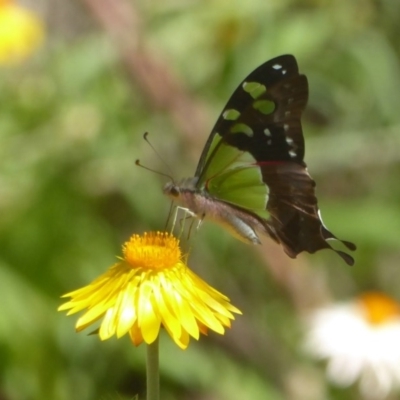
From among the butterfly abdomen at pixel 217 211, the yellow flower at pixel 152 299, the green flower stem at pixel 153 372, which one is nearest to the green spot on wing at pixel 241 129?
the butterfly abdomen at pixel 217 211

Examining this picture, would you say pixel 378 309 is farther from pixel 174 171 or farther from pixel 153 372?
pixel 153 372

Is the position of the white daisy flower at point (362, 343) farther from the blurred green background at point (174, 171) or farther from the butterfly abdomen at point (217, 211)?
the butterfly abdomen at point (217, 211)

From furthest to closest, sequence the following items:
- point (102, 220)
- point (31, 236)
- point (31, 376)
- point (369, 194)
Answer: point (369, 194) < point (102, 220) < point (31, 236) < point (31, 376)

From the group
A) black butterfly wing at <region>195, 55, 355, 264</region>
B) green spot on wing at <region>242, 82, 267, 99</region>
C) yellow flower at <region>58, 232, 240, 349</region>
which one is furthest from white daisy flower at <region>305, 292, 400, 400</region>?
yellow flower at <region>58, 232, 240, 349</region>

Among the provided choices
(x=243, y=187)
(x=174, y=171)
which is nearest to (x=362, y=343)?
(x=174, y=171)

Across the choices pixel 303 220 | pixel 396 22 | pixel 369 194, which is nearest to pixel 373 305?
pixel 369 194

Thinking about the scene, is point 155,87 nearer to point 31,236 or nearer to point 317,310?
point 31,236
